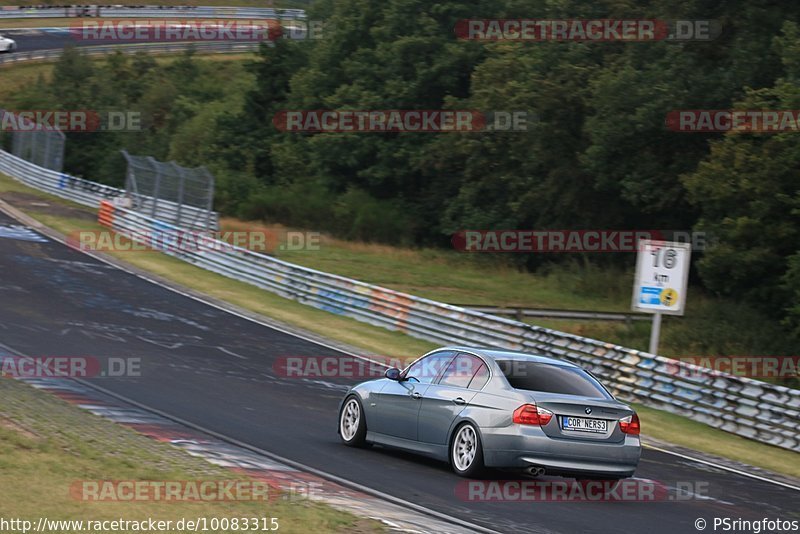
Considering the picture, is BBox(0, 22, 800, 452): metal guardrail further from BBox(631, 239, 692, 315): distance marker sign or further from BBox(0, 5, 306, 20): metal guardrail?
BBox(0, 5, 306, 20): metal guardrail

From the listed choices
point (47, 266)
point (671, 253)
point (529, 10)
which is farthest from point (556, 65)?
point (671, 253)

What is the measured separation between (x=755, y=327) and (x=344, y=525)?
2374 cm

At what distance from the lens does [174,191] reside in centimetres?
3625

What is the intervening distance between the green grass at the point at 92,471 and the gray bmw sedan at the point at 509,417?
241 cm

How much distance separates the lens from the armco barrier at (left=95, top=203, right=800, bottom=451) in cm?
1720

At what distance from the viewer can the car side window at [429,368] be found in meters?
11.9

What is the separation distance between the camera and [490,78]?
47.1m

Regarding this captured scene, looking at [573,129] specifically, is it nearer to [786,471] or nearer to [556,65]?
[556,65]
